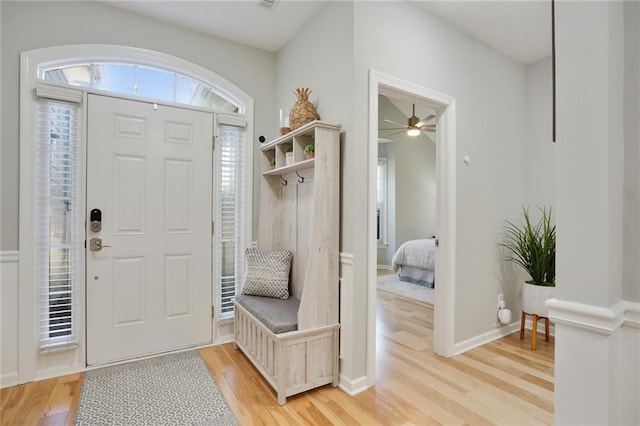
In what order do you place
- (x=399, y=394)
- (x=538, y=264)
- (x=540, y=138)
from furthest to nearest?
(x=540, y=138), (x=538, y=264), (x=399, y=394)

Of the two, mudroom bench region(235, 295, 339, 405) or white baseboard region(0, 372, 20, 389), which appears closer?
mudroom bench region(235, 295, 339, 405)

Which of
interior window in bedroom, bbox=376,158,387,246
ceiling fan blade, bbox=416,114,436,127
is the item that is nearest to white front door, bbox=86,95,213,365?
ceiling fan blade, bbox=416,114,436,127

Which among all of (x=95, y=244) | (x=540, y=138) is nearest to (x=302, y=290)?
(x=95, y=244)

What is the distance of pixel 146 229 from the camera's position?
2.62m

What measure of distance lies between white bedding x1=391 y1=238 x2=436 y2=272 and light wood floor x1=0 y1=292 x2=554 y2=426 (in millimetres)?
2319

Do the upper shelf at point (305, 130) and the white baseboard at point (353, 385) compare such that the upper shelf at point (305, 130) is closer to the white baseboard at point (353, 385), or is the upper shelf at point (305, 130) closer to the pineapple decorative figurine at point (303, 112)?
the pineapple decorative figurine at point (303, 112)

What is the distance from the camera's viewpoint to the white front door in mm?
2461

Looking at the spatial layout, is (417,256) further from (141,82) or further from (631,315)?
(141,82)

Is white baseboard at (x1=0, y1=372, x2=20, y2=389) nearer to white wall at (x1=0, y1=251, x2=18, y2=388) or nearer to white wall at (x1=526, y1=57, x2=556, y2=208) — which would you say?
white wall at (x1=0, y1=251, x2=18, y2=388)

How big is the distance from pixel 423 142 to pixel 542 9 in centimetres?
481

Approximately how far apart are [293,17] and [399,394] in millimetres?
2941

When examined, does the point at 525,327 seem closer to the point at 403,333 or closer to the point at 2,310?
the point at 403,333

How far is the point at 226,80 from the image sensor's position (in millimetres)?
2973

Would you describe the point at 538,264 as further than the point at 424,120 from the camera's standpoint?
No
